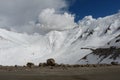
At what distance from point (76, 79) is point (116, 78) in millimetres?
2313

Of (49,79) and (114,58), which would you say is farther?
(114,58)

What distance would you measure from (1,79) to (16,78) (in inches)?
35.5

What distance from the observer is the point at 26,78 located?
703 inches

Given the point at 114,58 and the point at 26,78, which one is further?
the point at 114,58

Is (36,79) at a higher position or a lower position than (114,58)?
lower

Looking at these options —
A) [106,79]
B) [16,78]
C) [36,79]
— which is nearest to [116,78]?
[106,79]

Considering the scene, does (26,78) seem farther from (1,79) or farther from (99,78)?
(99,78)

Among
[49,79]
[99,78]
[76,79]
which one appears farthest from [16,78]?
[99,78]

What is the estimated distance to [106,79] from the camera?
55.7 feet

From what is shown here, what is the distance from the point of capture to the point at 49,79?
56.3 ft

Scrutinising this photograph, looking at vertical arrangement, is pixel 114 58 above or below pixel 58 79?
above

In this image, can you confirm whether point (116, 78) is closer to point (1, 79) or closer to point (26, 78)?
point (26, 78)

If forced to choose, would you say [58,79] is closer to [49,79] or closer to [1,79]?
[49,79]

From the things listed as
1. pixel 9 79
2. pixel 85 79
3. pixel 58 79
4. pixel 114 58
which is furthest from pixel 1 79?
pixel 114 58
